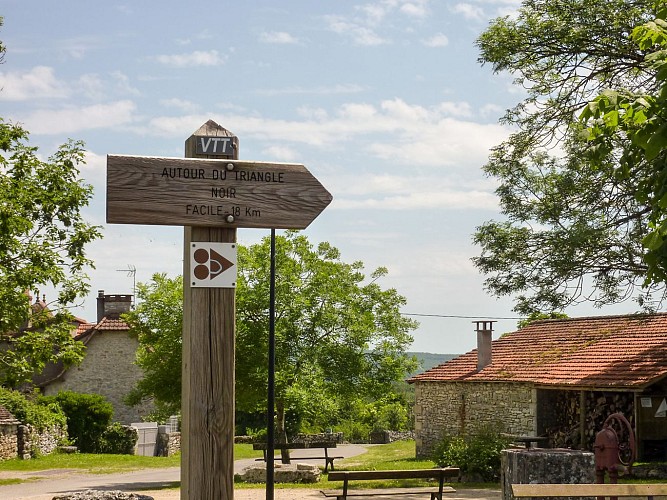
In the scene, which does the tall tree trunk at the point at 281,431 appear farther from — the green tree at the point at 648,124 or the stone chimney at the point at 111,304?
the stone chimney at the point at 111,304

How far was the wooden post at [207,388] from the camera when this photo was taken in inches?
200

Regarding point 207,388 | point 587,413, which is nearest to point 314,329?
point 587,413

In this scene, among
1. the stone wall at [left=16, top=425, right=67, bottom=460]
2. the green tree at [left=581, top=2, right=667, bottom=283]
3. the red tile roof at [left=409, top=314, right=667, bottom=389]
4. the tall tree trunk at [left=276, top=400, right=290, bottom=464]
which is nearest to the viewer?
the green tree at [left=581, top=2, right=667, bottom=283]

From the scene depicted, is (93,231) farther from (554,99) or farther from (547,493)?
(547,493)

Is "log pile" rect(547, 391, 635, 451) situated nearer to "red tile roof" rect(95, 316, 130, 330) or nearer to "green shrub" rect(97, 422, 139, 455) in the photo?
"green shrub" rect(97, 422, 139, 455)

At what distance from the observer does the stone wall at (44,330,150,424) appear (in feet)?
142

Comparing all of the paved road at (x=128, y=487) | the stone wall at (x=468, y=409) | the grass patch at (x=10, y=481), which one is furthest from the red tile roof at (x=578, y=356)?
the grass patch at (x=10, y=481)

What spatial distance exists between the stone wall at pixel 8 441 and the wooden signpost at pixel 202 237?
27.8m

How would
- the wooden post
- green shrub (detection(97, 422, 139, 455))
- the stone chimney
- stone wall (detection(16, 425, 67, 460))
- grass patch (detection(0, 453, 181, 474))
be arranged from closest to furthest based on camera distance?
the wooden post < grass patch (detection(0, 453, 181, 474)) < stone wall (detection(16, 425, 67, 460)) < green shrub (detection(97, 422, 139, 455)) < the stone chimney

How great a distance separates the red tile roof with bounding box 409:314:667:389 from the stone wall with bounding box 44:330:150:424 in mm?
17378

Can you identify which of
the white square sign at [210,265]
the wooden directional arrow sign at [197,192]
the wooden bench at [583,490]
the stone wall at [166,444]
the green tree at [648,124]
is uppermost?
the green tree at [648,124]

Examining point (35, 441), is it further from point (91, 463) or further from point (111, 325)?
point (111, 325)

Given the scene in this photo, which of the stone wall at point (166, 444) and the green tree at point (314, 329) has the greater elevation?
the green tree at point (314, 329)

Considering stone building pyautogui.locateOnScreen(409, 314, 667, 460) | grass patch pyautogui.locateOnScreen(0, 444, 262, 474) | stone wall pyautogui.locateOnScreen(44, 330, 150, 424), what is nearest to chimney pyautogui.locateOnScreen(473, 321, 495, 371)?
stone building pyautogui.locateOnScreen(409, 314, 667, 460)
